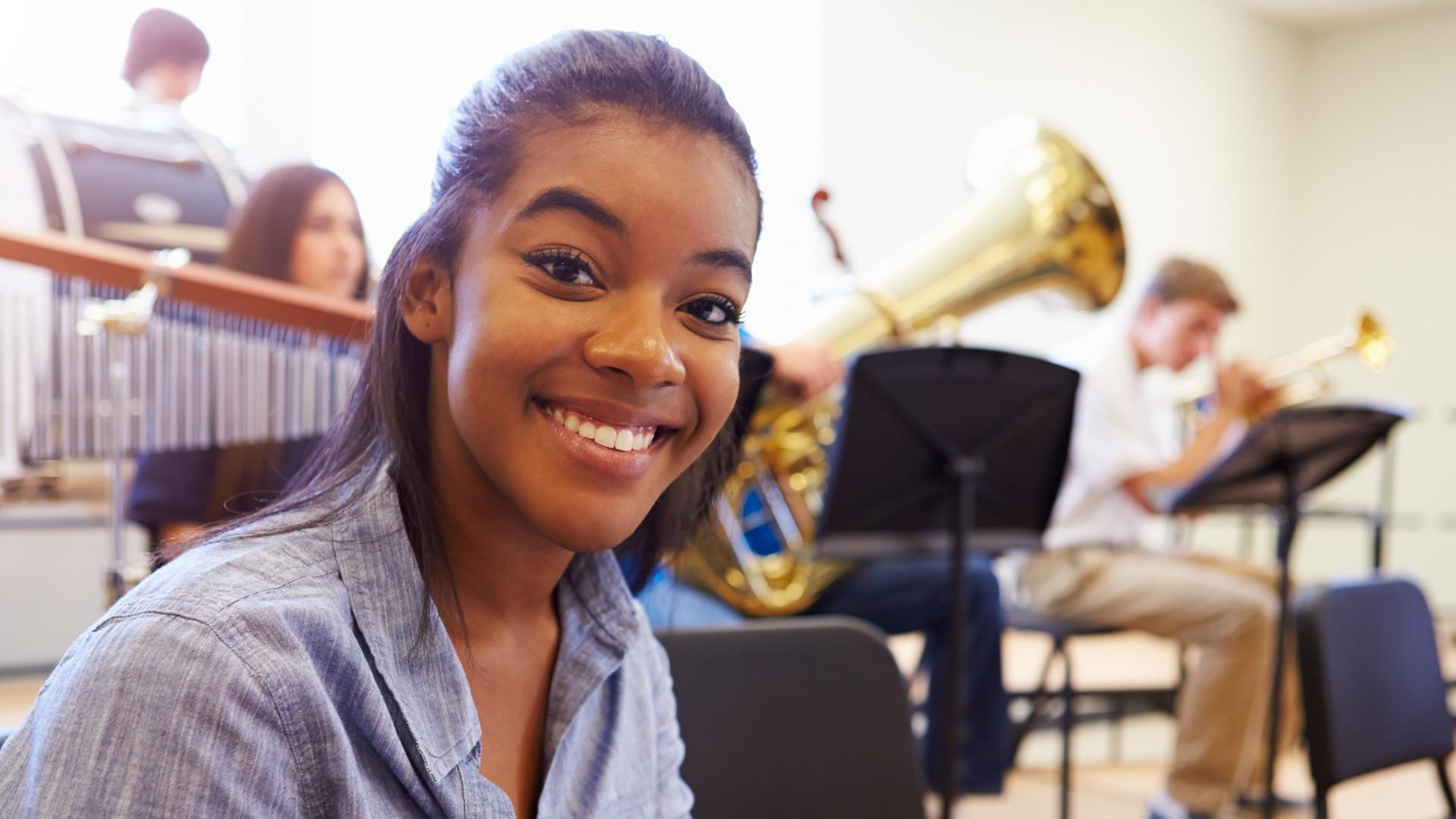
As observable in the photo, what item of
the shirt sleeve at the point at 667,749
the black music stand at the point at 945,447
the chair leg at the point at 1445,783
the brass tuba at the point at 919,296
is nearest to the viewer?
the shirt sleeve at the point at 667,749

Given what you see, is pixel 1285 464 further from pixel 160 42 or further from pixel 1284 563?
pixel 160 42

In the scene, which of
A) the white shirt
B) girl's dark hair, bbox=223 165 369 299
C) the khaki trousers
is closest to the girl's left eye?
girl's dark hair, bbox=223 165 369 299

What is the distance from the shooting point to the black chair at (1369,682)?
63.4 inches

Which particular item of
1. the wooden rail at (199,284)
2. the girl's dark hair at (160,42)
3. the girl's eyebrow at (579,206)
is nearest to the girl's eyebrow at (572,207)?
the girl's eyebrow at (579,206)

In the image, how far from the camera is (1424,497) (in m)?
6.80

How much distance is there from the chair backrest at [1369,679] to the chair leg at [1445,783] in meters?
0.02

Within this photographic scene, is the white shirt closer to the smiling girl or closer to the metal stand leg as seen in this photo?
the metal stand leg

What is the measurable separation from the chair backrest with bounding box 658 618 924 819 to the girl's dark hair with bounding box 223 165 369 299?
1.29 metres

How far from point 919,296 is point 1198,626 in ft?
3.80

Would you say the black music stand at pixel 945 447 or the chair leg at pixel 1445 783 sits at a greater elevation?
the black music stand at pixel 945 447

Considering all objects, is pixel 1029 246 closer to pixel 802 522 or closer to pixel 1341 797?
pixel 802 522

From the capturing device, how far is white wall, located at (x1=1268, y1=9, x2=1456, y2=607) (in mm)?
6793

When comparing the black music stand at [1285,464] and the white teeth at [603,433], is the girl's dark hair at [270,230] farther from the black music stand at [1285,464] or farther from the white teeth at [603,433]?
the black music stand at [1285,464]

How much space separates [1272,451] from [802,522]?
1.07 m
